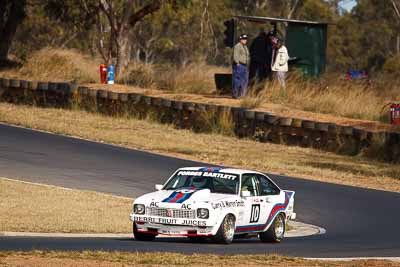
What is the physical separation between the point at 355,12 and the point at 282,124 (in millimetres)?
62787

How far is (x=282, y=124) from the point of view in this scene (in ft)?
103

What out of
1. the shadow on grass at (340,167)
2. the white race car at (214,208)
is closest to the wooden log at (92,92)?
the shadow on grass at (340,167)

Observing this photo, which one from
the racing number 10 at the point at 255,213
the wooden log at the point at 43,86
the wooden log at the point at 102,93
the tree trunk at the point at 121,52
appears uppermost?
the tree trunk at the point at 121,52

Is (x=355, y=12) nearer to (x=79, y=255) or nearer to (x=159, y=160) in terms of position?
(x=159, y=160)

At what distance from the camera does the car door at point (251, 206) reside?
15.9m

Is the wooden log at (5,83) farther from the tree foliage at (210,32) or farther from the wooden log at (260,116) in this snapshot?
the wooden log at (260,116)

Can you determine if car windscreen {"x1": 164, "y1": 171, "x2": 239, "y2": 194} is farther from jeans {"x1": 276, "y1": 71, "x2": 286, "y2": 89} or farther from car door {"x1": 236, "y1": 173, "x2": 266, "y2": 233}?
jeans {"x1": 276, "y1": 71, "x2": 286, "y2": 89}

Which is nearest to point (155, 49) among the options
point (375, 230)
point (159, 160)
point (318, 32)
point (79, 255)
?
point (318, 32)

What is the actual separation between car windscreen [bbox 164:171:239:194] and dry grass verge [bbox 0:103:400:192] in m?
9.29

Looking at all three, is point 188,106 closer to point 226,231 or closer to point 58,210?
point 58,210

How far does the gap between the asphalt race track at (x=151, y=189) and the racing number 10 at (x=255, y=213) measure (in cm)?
40

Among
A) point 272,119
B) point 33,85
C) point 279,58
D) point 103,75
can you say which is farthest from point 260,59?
point 33,85

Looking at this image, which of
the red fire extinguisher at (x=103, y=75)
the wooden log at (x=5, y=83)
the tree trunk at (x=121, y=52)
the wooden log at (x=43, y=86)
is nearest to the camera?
the wooden log at (x=43, y=86)

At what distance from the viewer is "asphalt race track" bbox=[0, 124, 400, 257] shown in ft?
48.7
